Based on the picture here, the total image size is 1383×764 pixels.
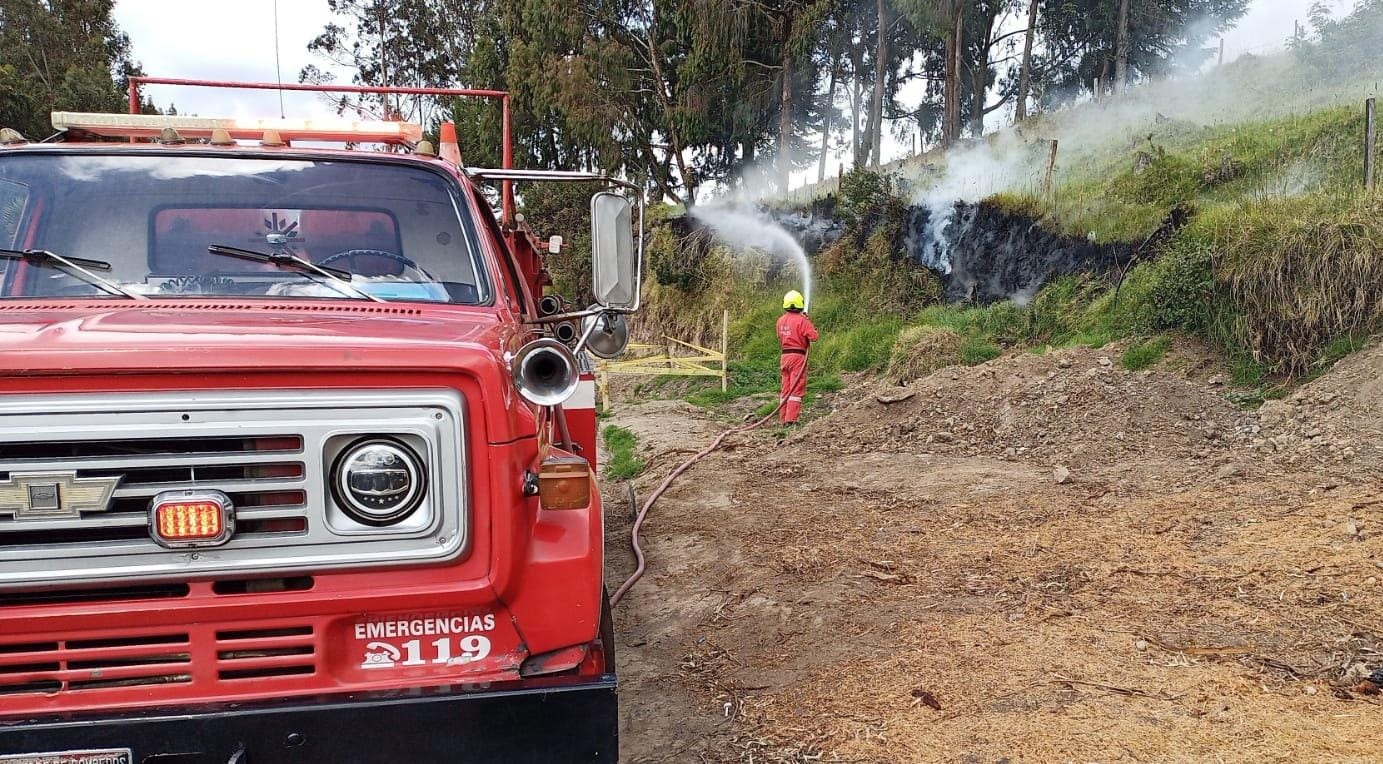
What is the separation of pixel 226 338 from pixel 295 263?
0.83 m

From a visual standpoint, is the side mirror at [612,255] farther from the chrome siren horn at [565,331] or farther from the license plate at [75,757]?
the license plate at [75,757]

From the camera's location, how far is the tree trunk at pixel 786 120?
2434 cm

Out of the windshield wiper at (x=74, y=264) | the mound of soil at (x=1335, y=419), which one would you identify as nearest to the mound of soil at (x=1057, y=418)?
the mound of soil at (x=1335, y=419)

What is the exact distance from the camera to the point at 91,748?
197 centimetres

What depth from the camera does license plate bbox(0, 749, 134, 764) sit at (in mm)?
1944

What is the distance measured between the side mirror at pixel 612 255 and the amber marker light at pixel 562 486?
845mm

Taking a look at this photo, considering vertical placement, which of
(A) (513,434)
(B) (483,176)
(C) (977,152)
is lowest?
(A) (513,434)

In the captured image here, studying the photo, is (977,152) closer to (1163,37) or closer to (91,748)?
(1163,37)

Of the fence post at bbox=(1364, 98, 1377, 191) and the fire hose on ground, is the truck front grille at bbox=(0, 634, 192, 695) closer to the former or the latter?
Result: the fire hose on ground

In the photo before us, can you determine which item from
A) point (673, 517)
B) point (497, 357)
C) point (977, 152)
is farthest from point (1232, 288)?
point (977, 152)

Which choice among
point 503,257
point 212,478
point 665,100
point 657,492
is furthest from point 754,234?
point 212,478

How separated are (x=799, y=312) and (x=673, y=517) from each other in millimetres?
4448

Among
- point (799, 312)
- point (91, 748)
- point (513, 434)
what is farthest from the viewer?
point (799, 312)

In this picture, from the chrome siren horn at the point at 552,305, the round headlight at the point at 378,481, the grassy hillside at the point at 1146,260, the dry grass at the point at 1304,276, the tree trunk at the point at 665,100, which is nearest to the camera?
the round headlight at the point at 378,481
